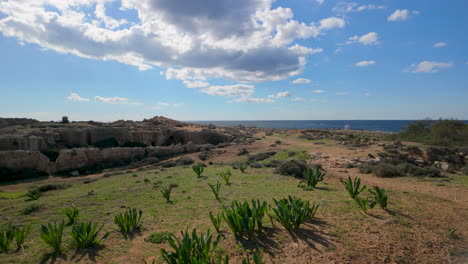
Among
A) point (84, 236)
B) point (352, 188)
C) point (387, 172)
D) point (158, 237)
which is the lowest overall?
point (387, 172)

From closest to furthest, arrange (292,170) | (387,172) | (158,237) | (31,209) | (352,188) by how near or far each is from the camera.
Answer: (158,237) → (352,188) → (31,209) → (292,170) → (387,172)

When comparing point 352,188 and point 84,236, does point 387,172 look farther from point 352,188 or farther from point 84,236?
point 84,236

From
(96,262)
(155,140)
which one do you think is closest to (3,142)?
(155,140)

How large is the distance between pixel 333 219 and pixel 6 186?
75.6 ft

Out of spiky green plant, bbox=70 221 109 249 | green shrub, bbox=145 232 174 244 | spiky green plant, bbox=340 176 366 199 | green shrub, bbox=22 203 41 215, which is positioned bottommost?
green shrub, bbox=22 203 41 215

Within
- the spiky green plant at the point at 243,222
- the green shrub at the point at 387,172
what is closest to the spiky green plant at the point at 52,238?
the spiky green plant at the point at 243,222

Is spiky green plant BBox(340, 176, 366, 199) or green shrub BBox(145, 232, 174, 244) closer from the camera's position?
green shrub BBox(145, 232, 174, 244)

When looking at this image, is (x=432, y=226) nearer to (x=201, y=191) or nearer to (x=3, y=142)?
(x=201, y=191)

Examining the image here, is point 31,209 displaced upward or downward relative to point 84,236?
downward

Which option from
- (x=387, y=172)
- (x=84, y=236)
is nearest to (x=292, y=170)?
(x=387, y=172)

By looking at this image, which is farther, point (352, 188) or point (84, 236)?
point (352, 188)

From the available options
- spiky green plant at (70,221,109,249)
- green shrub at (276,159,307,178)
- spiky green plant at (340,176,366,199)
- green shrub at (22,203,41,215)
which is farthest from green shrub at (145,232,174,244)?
green shrub at (276,159,307,178)

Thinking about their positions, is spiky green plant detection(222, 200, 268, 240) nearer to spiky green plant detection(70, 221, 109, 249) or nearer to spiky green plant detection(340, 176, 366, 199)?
spiky green plant detection(70, 221, 109, 249)

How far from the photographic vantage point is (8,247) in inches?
196
